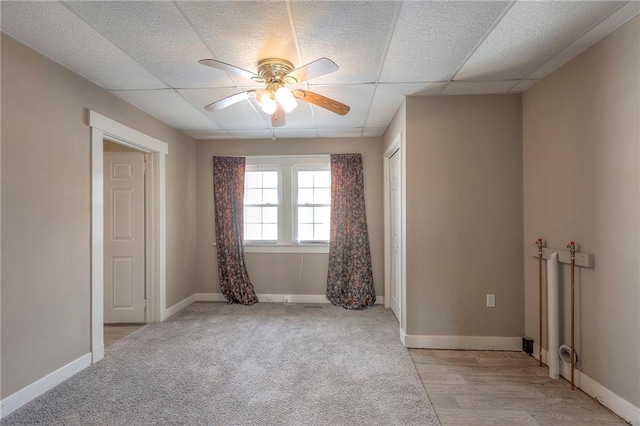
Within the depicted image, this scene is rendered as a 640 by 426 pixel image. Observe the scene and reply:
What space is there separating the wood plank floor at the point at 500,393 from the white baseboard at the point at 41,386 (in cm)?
270

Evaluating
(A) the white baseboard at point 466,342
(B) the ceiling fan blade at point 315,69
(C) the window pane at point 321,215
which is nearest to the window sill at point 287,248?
(C) the window pane at point 321,215

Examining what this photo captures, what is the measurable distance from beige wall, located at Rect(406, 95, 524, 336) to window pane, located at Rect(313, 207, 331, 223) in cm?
170

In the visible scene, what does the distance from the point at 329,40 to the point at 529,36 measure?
49.9 inches

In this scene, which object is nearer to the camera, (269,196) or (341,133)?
(341,133)

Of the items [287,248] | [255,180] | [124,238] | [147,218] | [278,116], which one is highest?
[278,116]

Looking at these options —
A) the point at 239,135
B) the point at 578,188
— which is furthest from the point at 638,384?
the point at 239,135

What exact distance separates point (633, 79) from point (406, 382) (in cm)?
243

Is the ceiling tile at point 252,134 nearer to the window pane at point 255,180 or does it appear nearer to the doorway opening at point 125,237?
the window pane at point 255,180

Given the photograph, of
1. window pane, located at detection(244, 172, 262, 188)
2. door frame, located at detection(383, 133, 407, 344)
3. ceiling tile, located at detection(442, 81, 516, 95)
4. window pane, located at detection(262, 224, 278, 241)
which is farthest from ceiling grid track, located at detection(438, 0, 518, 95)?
window pane, located at detection(262, 224, 278, 241)

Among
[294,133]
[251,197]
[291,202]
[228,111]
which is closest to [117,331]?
[251,197]

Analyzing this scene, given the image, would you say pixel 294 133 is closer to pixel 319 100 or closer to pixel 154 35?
pixel 319 100

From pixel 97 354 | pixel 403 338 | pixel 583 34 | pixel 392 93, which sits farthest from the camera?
pixel 403 338

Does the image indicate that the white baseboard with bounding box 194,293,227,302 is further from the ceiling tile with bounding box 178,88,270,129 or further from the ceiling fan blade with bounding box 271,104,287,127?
the ceiling fan blade with bounding box 271,104,287,127

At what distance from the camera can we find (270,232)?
4496 mm
